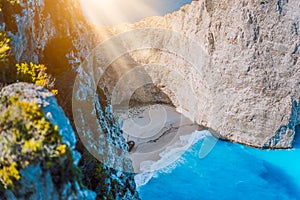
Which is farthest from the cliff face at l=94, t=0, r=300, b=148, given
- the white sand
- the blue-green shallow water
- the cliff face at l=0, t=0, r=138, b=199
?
the cliff face at l=0, t=0, r=138, b=199

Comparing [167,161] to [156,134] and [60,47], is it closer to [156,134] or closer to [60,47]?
[156,134]

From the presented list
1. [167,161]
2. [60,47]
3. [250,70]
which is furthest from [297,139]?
[60,47]

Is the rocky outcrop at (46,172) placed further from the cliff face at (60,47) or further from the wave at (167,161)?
the wave at (167,161)

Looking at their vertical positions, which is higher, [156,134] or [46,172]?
[46,172]

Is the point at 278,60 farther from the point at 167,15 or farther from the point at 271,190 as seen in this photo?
the point at 167,15

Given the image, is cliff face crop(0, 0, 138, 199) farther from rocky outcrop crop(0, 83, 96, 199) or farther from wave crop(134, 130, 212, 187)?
wave crop(134, 130, 212, 187)

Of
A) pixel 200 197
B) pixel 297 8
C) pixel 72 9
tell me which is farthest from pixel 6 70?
pixel 297 8

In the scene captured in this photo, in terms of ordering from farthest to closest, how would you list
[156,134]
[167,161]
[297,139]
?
1. [156,134]
2. [297,139]
3. [167,161]

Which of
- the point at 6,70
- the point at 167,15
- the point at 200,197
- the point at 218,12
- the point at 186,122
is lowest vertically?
the point at 200,197
